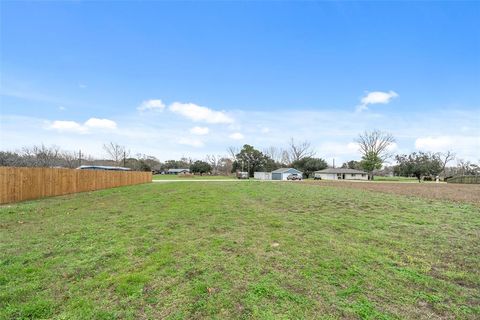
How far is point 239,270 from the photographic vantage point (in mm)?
3285

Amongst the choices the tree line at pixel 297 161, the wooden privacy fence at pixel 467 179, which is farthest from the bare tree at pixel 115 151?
the wooden privacy fence at pixel 467 179

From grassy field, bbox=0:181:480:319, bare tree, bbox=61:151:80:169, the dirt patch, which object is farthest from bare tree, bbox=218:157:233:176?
grassy field, bbox=0:181:480:319

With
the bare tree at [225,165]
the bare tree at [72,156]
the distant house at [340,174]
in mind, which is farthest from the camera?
the bare tree at [225,165]

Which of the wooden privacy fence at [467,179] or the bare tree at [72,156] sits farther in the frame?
the bare tree at [72,156]

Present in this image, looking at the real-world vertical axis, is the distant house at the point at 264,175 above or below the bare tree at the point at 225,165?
below

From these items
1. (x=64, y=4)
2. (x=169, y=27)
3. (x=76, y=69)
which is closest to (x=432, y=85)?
(x=169, y=27)

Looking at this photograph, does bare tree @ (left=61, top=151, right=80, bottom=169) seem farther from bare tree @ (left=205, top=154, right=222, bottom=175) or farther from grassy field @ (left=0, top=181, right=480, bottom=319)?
grassy field @ (left=0, top=181, right=480, bottom=319)

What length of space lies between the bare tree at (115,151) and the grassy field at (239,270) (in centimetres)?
5603

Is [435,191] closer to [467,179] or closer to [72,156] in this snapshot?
[467,179]

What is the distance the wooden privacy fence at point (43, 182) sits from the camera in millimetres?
10289

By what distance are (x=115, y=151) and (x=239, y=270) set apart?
61.7 metres

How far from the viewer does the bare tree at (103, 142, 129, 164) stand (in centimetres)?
5625

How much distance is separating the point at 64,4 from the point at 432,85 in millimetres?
19488

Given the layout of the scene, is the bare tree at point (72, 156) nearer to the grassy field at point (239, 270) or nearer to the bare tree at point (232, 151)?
the bare tree at point (232, 151)
